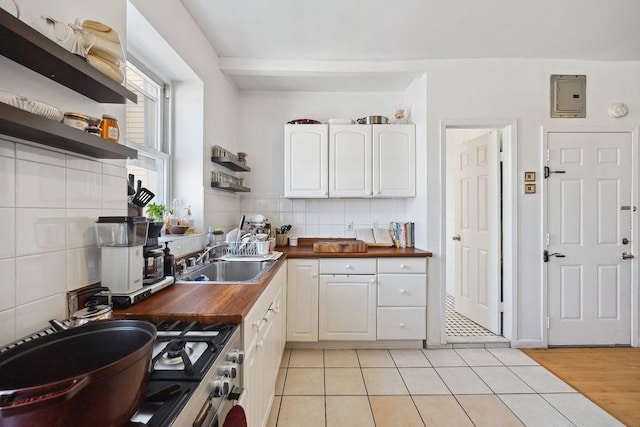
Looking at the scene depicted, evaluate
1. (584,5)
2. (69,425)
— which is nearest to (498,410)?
(69,425)

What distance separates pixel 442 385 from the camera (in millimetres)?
2051

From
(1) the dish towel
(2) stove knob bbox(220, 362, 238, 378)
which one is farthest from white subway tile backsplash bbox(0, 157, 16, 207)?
(1) the dish towel

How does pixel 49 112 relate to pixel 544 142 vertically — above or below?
below

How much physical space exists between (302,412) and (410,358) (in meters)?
1.12

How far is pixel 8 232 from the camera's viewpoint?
0.85 m

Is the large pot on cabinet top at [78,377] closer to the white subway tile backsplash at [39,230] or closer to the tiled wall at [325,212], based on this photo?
the white subway tile backsplash at [39,230]

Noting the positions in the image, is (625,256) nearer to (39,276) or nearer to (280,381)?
(280,381)

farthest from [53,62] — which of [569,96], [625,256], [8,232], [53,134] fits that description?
[625,256]

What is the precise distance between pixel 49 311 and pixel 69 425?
29.2 inches

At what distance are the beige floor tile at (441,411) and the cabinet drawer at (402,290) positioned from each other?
795 millimetres

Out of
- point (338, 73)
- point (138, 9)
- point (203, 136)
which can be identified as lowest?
point (203, 136)

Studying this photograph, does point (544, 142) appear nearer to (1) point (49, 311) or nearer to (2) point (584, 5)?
(2) point (584, 5)

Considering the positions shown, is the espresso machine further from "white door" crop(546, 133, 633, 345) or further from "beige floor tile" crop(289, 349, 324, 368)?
"white door" crop(546, 133, 633, 345)

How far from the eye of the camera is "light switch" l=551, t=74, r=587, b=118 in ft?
8.56
